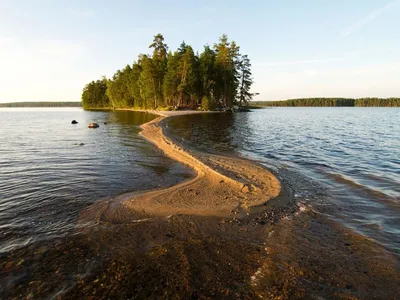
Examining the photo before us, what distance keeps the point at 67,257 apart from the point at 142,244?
1.79 m

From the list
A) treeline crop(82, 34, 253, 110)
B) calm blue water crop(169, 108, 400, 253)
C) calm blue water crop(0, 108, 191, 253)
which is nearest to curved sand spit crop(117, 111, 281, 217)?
calm blue water crop(0, 108, 191, 253)

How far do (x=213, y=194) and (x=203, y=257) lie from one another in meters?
4.23

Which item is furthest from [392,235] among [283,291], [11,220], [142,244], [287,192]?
[11,220]

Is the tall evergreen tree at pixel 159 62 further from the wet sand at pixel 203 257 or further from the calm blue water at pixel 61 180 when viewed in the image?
the wet sand at pixel 203 257

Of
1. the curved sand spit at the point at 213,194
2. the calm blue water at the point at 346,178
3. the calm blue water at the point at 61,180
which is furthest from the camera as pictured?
the curved sand spit at the point at 213,194

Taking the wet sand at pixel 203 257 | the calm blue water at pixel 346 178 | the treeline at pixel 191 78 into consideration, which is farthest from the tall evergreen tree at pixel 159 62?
the wet sand at pixel 203 257

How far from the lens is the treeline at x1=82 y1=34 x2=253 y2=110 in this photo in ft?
258

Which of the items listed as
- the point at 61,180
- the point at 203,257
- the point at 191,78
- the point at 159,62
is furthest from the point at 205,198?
the point at 159,62

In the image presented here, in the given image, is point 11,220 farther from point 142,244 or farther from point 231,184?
point 231,184

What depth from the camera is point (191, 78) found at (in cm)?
7581

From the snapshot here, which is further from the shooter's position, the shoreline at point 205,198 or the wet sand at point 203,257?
the shoreline at point 205,198

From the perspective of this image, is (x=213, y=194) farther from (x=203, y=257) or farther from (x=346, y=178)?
(x=346, y=178)

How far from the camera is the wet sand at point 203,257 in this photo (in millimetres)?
4812

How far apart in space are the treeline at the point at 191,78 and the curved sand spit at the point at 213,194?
66.2 meters
